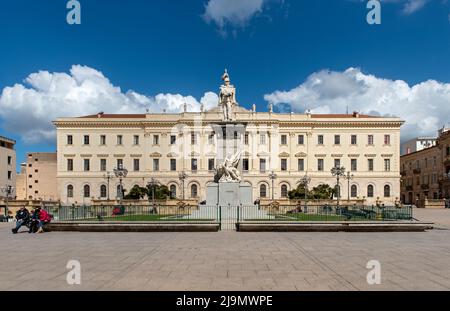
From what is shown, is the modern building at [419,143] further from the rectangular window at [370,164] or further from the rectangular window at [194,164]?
the rectangular window at [194,164]

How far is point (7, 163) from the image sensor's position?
2438 inches

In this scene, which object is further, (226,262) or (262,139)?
(262,139)

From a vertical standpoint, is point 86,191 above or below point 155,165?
below

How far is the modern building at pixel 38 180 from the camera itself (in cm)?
6656

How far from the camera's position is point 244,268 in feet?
24.1

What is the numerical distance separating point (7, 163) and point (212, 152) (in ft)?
122

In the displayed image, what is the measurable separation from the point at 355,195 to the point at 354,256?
5223 centimetres

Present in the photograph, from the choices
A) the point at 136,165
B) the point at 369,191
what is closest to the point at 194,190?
the point at 136,165

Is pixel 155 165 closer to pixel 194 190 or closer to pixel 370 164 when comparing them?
pixel 194 190

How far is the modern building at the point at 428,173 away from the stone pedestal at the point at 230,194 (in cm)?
3626

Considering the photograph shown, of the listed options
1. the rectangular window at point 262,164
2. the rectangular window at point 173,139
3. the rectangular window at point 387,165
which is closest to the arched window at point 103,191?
the rectangular window at point 173,139
